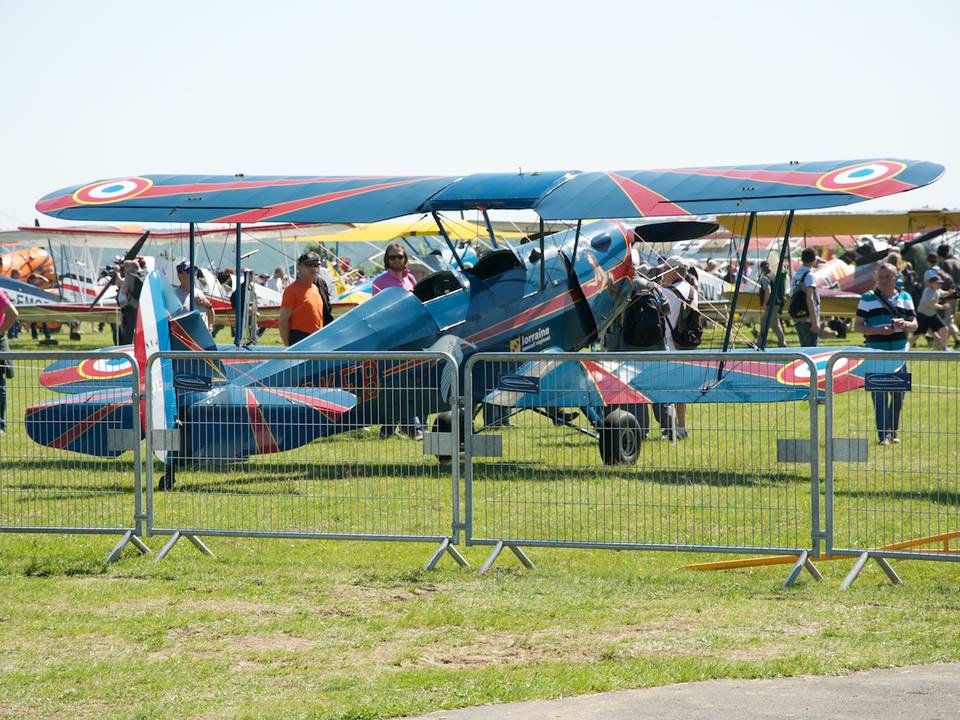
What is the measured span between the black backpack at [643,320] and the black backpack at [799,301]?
5734mm

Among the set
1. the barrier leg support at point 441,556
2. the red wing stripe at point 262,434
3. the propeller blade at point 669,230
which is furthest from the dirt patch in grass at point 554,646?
the propeller blade at point 669,230

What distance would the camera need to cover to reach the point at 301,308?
13.3 m

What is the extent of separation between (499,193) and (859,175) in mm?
3410

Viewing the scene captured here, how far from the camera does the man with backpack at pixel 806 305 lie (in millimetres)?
18469

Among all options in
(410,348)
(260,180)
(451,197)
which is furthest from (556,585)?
(260,180)

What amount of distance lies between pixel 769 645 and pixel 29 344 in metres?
27.6

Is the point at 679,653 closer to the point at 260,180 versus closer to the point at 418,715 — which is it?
the point at 418,715

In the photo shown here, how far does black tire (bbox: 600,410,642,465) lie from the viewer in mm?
7621

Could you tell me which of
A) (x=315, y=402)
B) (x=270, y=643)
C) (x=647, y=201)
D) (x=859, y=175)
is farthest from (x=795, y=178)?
(x=270, y=643)

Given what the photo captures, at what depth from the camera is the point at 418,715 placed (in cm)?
476

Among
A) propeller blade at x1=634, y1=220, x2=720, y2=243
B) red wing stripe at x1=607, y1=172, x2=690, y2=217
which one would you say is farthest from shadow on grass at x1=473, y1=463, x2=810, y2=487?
propeller blade at x1=634, y1=220, x2=720, y2=243

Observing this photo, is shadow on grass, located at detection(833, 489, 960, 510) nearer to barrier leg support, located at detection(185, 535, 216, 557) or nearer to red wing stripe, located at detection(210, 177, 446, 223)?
barrier leg support, located at detection(185, 535, 216, 557)

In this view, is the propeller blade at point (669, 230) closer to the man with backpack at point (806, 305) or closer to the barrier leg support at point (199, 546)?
the man with backpack at point (806, 305)

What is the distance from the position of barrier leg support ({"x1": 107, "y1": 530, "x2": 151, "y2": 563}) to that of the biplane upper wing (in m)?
4.90
